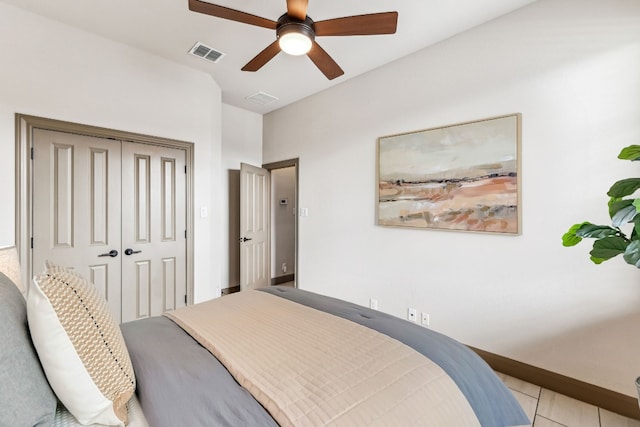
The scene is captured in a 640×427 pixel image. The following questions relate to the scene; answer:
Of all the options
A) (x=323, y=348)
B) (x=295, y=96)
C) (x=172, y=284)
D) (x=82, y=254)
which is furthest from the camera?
(x=295, y=96)

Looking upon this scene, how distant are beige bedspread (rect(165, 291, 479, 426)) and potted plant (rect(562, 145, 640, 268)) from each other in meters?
1.05

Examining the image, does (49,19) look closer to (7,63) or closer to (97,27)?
(97,27)

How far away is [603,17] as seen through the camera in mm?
1900

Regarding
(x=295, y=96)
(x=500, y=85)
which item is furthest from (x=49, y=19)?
(x=500, y=85)

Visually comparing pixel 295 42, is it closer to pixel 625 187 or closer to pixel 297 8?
pixel 297 8

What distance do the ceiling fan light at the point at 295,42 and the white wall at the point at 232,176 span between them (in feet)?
8.50

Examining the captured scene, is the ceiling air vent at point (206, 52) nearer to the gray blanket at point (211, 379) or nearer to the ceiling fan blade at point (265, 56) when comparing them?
the ceiling fan blade at point (265, 56)

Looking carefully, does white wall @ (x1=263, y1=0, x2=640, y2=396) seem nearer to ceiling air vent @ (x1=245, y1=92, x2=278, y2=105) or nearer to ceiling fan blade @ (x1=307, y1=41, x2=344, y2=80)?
ceiling fan blade @ (x1=307, y1=41, x2=344, y2=80)

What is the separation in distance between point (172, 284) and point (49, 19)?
2.57 m

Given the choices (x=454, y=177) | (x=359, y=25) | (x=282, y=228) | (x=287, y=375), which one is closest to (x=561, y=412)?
(x=454, y=177)

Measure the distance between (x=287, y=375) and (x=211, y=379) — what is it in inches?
9.9

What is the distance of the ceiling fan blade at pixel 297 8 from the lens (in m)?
1.64

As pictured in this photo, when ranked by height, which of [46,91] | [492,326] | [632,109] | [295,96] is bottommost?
[492,326]

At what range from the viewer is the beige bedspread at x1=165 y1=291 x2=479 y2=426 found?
0.84m
